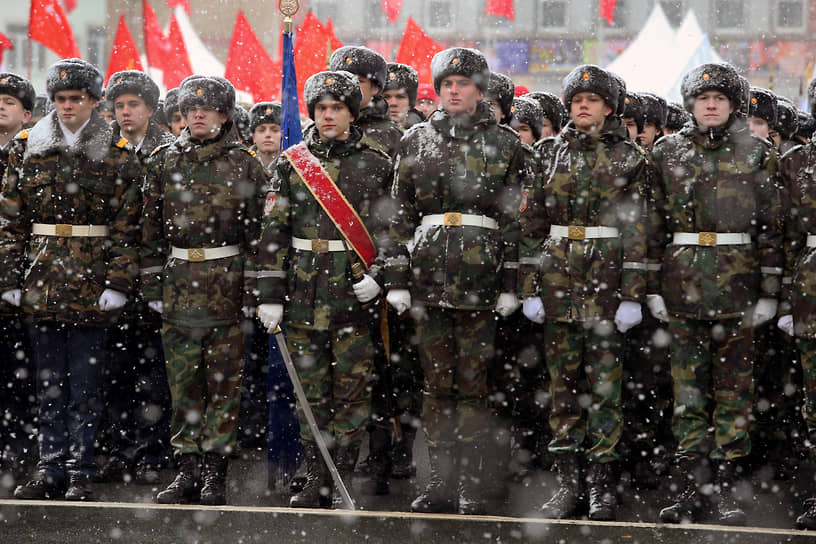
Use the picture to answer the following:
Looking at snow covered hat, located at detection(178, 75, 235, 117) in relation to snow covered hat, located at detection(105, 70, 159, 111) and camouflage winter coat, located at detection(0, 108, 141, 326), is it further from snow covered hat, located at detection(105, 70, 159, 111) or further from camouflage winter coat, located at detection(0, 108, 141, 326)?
snow covered hat, located at detection(105, 70, 159, 111)

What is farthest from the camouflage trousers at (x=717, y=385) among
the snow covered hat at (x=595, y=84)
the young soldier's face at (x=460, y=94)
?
the young soldier's face at (x=460, y=94)

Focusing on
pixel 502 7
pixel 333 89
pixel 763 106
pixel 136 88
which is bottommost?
pixel 763 106

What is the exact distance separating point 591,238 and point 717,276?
2.06 ft

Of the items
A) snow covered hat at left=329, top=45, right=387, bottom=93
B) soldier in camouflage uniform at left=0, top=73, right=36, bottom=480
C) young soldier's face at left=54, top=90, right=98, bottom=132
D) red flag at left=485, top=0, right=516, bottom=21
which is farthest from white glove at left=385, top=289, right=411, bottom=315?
red flag at left=485, top=0, right=516, bottom=21

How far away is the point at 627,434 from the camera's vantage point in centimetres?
654

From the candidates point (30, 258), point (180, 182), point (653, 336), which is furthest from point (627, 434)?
point (30, 258)

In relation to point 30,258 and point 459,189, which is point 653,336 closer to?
point 459,189

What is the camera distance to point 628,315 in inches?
223

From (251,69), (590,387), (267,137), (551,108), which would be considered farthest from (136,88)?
(251,69)

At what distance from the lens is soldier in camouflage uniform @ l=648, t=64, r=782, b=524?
5645 mm

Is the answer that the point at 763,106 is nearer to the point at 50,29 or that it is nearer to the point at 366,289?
the point at 366,289

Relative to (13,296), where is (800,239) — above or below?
above

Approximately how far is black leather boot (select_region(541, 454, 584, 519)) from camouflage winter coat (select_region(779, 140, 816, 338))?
49.8 inches

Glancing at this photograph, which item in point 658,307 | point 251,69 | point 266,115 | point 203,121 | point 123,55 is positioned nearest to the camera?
point 658,307
